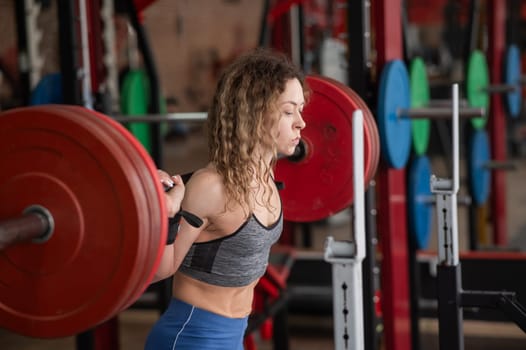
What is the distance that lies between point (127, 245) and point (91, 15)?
141cm

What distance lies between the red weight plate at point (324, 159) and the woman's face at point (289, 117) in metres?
0.37

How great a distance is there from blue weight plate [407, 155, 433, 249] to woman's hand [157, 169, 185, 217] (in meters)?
1.53

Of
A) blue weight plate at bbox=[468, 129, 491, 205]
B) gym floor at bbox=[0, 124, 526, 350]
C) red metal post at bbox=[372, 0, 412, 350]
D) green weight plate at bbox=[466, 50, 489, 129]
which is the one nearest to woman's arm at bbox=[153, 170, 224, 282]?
red metal post at bbox=[372, 0, 412, 350]

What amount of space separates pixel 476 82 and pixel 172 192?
268 cm

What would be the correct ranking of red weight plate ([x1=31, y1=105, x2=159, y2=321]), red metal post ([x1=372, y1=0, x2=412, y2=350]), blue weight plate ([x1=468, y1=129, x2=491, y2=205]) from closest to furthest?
red weight plate ([x1=31, y1=105, x2=159, y2=321]) → red metal post ([x1=372, y1=0, x2=412, y2=350]) → blue weight plate ([x1=468, y1=129, x2=491, y2=205])

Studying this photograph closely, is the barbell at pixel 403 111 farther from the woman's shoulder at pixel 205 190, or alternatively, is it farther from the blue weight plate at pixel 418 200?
the woman's shoulder at pixel 205 190

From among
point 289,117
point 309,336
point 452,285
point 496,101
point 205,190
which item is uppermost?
point 496,101

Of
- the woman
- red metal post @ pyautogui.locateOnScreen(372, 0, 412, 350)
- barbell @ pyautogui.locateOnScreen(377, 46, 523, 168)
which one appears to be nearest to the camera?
the woman

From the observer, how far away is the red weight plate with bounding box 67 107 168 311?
3.08 ft

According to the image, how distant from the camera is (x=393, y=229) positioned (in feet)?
7.70

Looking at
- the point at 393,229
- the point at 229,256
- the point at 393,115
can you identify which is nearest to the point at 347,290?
the point at 229,256

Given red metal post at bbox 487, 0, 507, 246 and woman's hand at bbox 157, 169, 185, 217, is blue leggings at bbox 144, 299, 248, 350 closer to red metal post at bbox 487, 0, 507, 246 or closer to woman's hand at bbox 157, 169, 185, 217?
woman's hand at bbox 157, 169, 185, 217

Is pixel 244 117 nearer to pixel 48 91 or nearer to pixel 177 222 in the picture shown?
pixel 177 222

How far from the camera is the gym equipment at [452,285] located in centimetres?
150
